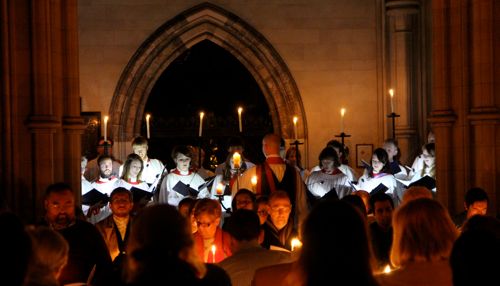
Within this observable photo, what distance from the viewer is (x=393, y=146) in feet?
44.4

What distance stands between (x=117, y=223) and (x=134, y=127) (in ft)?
34.0

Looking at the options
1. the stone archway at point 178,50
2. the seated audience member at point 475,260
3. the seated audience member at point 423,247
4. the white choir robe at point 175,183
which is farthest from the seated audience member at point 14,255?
the stone archway at point 178,50

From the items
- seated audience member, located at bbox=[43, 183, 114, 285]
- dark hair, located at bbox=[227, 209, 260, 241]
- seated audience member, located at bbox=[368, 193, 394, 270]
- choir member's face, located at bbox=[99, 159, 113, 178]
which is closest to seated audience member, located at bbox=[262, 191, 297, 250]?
seated audience member, located at bbox=[368, 193, 394, 270]

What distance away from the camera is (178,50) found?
17.6 meters

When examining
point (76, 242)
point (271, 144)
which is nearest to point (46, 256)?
point (76, 242)

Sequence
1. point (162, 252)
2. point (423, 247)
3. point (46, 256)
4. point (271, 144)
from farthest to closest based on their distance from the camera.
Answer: point (271, 144), point (423, 247), point (46, 256), point (162, 252)

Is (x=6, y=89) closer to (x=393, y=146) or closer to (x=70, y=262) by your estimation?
(x=70, y=262)

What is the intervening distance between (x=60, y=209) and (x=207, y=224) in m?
0.96

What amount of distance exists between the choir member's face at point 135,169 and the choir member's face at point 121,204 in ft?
14.0

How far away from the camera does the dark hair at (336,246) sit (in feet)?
12.0

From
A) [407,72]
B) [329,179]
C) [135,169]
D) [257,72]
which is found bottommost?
[329,179]

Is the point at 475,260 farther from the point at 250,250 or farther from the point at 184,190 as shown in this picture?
the point at 184,190

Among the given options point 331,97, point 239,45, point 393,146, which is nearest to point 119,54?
point 239,45

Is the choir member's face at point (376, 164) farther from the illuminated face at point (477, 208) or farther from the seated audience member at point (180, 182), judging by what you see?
the illuminated face at point (477, 208)
